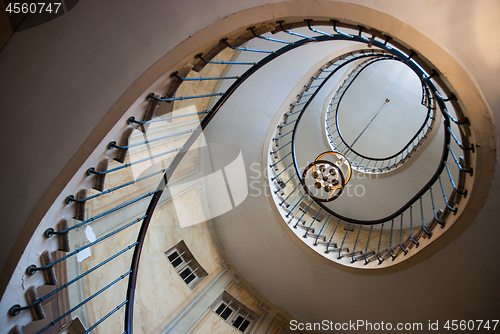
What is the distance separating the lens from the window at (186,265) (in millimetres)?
5777

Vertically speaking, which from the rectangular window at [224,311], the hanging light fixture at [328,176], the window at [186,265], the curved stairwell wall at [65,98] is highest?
the curved stairwell wall at [65,98]

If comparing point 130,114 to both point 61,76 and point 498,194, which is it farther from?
point 498,194

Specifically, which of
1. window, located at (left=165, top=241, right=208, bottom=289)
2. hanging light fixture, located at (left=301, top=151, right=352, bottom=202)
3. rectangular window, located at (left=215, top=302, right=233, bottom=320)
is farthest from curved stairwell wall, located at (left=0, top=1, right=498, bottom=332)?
rectangular window, located at (left=215, top=302, right=233, bottom=320)

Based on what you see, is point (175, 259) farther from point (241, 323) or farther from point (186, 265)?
point (241, 323)

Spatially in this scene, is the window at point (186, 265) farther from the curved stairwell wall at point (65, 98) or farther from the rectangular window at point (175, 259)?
the curved stairwell wall at point (65, 98)

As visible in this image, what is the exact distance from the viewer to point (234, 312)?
608cm

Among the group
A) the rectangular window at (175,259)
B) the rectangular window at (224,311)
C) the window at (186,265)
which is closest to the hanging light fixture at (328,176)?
the window at (186,265)

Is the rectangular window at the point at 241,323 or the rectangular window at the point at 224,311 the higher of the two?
the rectangular window at the point at 224,311

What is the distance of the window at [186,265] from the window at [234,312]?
676 millimetres

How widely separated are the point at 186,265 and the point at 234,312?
1592 mm

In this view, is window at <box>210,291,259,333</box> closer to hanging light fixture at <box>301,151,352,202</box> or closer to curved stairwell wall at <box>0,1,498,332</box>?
hanging light fixture at <box>301,151,352,202</box>

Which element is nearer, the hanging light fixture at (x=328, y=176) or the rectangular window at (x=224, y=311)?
the hanging light fixture at (x=328, y=176)

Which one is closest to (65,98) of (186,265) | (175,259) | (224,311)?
(175,259)

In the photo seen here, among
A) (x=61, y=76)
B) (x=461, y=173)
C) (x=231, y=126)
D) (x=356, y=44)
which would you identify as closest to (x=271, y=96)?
(x=231, y=126)
